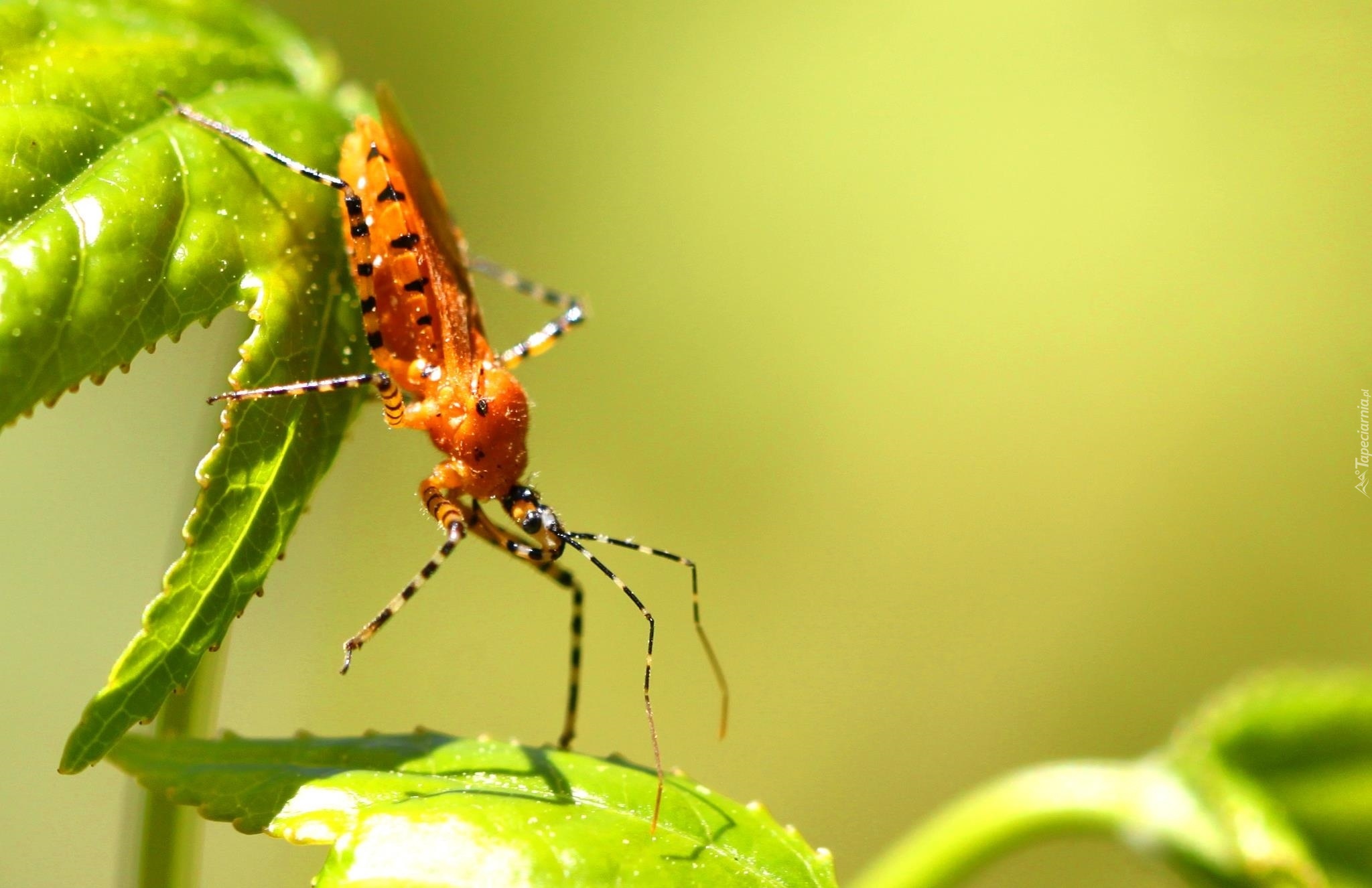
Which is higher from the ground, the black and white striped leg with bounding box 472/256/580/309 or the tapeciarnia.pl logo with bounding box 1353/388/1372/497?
the tapeciarnia.pl logo with bounding box 1353/388/1372/497

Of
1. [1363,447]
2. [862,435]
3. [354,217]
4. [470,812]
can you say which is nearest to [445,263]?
[354,217]

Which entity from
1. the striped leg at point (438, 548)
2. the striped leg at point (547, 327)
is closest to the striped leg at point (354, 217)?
the striped leg at point (438, 548)

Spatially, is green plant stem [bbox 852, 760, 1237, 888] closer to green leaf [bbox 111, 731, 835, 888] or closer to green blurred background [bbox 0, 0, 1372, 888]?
green leaf [bbox 111, 731, 835, 888]

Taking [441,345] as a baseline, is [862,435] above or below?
above

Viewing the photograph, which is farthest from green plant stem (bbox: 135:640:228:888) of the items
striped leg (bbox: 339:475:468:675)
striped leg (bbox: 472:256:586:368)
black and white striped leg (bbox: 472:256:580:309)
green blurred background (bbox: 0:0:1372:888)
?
green blurred background (bbox: 0:0:1372:888)

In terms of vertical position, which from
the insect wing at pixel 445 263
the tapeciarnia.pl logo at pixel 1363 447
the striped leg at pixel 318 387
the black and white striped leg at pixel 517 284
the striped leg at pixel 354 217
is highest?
the tapeciarnia.pl logo at pixel 1363 447

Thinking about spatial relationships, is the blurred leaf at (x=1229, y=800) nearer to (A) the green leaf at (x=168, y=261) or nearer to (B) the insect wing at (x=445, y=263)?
(A) the green leaf at (x=168, y=261)

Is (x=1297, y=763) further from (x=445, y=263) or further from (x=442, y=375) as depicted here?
(x=445, y=263)
